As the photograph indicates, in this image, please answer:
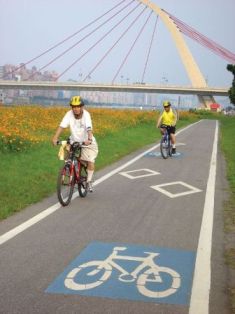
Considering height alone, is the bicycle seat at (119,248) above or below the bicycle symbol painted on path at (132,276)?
below

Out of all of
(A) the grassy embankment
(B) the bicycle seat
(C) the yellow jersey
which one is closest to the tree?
(A) the grassy embankment

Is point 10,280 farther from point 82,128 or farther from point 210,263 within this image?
point 82,128

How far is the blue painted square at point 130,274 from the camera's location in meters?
4.20

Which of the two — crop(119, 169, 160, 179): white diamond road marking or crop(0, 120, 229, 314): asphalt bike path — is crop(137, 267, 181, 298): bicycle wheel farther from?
crop(119, 169, 160, 179): white diamond road marking

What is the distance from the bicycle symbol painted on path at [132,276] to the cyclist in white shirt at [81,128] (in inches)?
132

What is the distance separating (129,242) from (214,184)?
5.11 metres

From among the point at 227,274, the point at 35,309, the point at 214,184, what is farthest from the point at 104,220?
the point at 214,184

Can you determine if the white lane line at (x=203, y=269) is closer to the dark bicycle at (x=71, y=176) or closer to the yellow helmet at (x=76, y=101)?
the dark bicycle at (x=71, y=176)

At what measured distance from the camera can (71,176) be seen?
8055 mm

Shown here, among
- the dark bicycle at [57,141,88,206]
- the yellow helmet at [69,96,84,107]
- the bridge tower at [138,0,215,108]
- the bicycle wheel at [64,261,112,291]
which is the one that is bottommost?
the bicycle wheel at [64,261,112,291]

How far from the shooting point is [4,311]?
148 inches

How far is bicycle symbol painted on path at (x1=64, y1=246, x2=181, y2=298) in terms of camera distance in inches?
169

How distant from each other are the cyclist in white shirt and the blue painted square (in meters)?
2.96

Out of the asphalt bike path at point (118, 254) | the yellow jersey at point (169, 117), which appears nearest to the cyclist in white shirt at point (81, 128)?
the asphalt bike path at point (118, 254)
